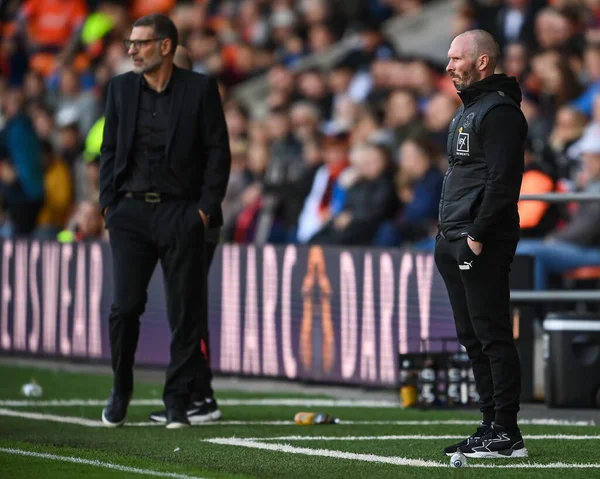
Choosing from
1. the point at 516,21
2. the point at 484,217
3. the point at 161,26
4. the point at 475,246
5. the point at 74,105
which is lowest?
the point at 475,246

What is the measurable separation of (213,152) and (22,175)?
11.0 metres

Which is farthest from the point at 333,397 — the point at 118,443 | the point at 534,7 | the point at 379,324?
the point at 534,7

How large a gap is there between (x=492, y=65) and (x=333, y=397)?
Result: 15.6ft

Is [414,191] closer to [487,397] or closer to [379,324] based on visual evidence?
[379,324]

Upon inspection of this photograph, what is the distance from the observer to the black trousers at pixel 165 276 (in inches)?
375

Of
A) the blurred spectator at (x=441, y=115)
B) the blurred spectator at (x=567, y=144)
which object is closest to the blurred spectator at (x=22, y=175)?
the blurred spectator at (x=441, y=115)

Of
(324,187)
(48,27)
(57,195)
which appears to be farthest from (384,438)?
(48,27)

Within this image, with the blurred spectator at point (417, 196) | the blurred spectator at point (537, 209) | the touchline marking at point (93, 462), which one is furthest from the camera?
the blurred spectator at point (417, 196)

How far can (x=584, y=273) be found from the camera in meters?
13.0

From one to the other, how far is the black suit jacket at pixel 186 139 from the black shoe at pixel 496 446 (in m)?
2.41

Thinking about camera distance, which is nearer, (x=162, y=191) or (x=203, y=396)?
(x=162, y=191)

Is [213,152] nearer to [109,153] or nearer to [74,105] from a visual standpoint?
[109,153]

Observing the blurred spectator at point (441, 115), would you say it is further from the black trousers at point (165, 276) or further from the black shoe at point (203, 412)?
the black trousers at point (165, 276)

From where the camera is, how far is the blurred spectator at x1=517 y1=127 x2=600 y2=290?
12.9 m
